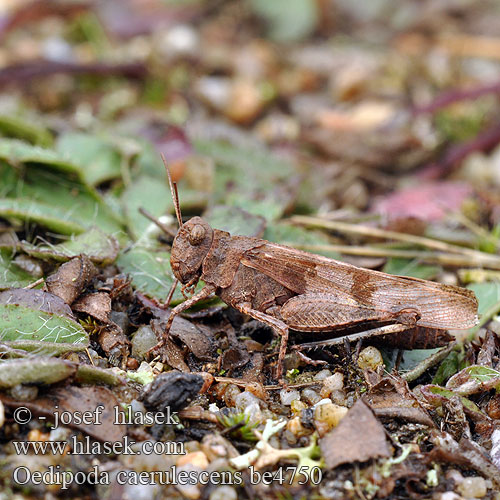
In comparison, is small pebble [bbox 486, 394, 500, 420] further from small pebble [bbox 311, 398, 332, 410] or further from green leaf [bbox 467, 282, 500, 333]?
small pebble [bbox 311, 398, 332, 410]

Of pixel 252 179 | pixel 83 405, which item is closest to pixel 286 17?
pixel 252 179

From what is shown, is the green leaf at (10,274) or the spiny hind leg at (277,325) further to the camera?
the green leaf at (10,274)

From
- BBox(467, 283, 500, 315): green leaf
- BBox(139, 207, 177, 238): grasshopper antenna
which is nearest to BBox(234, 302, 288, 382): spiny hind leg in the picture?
BBox(139, 207, 177, 238): grasshopper antenna

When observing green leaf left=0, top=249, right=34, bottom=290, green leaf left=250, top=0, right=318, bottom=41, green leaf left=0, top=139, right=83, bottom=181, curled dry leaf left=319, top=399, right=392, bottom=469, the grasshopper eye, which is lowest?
curled dry leaf left=319, top=399, right=392, bottom=469

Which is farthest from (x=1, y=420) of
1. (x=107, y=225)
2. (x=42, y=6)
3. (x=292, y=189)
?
(x=42, y=6)

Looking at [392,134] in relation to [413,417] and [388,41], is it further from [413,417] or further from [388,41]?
[413,417]

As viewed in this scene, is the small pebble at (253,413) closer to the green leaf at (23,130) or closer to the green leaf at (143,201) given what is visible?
the green leaf at (143,201)

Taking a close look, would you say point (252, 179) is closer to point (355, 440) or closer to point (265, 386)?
point (265, 386)

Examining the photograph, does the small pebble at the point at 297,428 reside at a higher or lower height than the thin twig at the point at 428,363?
lower

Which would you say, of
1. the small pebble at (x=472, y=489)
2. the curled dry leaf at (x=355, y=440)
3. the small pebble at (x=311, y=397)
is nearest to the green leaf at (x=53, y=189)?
the small pebble at (x=311, y=397)
